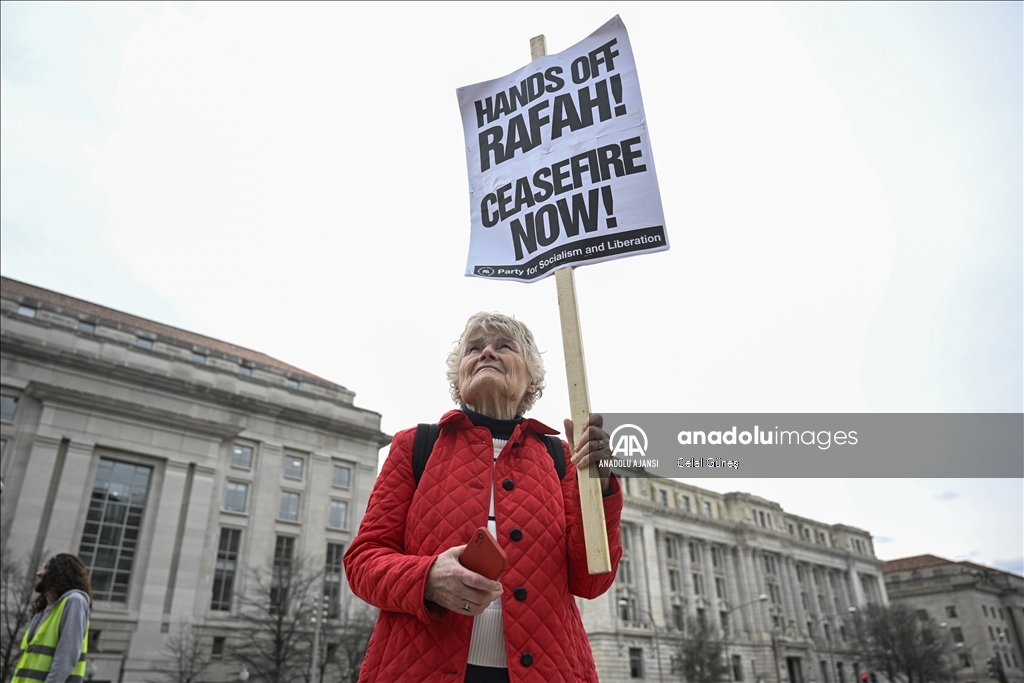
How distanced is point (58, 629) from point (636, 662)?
55.1 meters

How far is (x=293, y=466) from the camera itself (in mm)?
44500

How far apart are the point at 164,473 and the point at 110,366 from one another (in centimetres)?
709

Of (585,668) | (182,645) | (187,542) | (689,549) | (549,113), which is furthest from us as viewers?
(689,549)

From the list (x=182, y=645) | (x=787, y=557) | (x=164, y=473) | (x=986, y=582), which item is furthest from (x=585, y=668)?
(x=986, y=582)

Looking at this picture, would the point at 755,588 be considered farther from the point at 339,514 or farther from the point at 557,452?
the point at 557,452

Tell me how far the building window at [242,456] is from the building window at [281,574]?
521cm

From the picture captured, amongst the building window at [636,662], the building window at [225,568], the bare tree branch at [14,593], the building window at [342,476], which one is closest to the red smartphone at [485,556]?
the bare tree branch at [14,593]

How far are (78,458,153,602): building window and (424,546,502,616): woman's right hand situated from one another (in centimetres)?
3992

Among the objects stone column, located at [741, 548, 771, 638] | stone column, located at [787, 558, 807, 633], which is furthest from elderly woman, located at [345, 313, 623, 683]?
stone column, located at [787, 558, 807, 633]

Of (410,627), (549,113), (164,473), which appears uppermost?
(164,473)

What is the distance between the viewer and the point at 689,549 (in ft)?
211

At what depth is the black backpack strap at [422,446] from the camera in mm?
2965

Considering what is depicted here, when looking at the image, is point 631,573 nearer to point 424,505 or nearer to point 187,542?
point 187,542

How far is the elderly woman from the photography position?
2393 millimetres
